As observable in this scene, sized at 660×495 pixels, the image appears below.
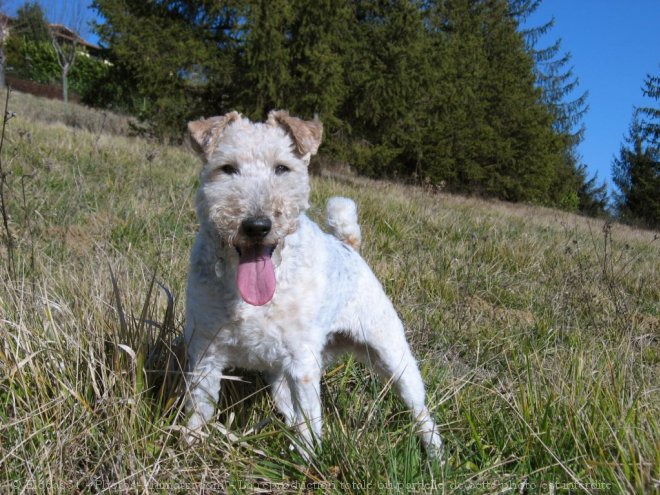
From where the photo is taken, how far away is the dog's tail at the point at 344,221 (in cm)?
326

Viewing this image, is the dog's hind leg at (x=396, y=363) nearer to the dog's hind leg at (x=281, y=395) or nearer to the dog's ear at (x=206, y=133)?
the dog's hind leg at (x=281, y=395)

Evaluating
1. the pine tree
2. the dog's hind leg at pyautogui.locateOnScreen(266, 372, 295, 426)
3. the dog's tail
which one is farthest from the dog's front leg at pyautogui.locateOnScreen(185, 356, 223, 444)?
the pine tree

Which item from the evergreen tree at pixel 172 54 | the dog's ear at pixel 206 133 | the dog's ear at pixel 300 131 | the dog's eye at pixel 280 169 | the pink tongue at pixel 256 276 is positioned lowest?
the pink tongue at pixel 256 276

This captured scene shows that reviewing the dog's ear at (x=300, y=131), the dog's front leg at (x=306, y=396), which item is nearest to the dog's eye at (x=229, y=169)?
the dog's ear at (x=300, y=131)

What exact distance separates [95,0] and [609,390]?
1409cm

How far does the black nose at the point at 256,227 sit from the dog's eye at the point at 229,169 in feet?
1.53

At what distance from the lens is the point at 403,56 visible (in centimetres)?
1468

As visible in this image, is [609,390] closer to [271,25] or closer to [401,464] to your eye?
[401,464]

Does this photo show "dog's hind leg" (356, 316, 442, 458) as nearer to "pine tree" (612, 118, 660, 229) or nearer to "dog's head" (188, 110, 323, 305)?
"dog's head" (188, 110, 323, 305)

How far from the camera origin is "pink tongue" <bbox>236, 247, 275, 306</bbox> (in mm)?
2180

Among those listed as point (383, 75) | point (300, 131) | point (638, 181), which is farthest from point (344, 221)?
point (638, 181)

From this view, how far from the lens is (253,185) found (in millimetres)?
2443

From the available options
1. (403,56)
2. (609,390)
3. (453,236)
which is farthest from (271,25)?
(609,390)

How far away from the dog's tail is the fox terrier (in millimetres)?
465
